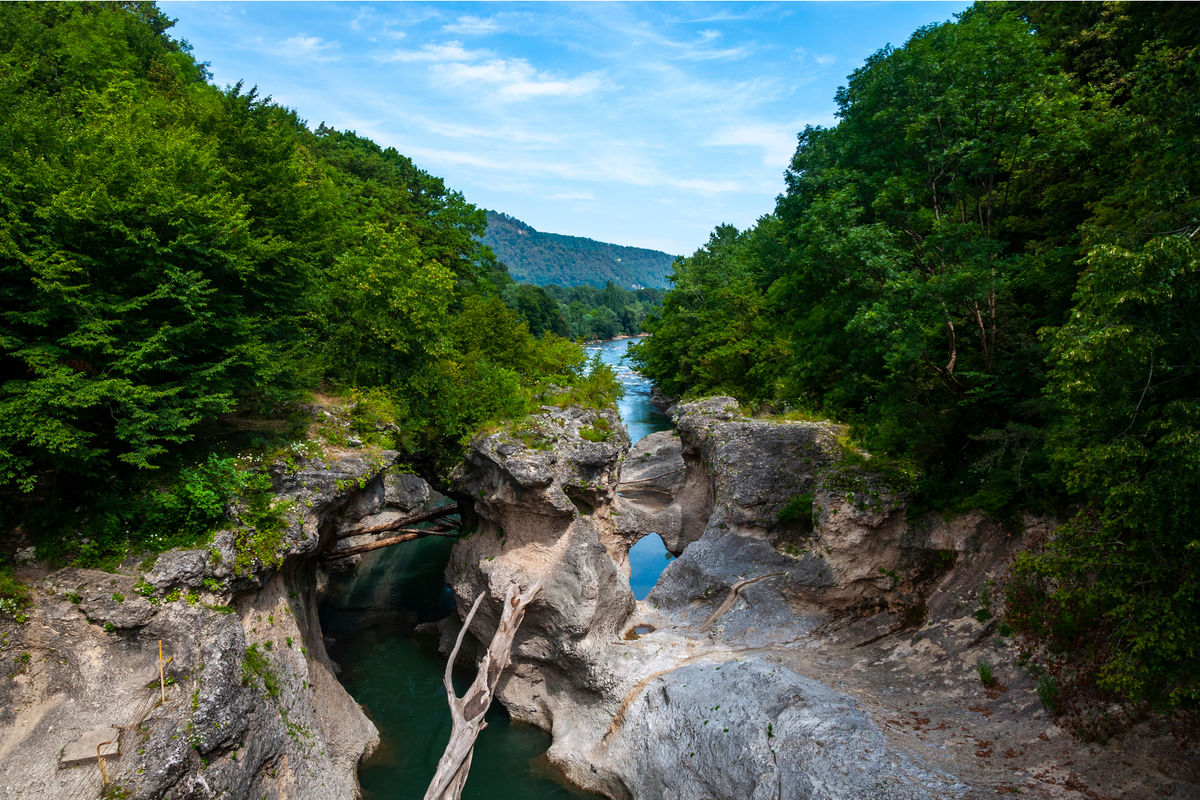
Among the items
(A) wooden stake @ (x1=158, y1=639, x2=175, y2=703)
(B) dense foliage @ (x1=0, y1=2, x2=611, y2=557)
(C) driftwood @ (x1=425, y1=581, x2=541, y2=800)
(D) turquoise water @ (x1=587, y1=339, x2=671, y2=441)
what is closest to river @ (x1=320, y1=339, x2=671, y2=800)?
(C) driftwood @ (x1=425, y1=581, x2=541, y2=800)

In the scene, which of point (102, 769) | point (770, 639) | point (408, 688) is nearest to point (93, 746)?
point (102, 769)

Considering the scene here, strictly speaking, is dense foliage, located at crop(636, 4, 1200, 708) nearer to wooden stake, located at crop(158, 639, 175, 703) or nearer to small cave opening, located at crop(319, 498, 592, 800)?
small cave opening, located at crop(319, 498, 592, 800)

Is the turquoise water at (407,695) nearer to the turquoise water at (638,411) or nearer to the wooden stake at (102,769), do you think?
the wooden stake at (102,769)

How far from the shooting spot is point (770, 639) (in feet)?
53.8

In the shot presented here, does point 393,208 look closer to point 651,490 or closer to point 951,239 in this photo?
point 651,490

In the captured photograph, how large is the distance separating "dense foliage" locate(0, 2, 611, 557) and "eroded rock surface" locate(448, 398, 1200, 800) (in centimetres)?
→ 415

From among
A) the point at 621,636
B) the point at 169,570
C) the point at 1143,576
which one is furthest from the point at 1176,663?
the point at 169,570

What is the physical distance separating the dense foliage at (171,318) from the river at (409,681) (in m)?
7.13

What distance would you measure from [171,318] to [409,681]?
1237cm

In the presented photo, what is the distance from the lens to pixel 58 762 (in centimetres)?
913

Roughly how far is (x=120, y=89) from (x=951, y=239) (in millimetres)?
25900

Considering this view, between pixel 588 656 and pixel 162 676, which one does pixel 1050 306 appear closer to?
pixel 588 656

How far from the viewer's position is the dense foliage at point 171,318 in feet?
33.7

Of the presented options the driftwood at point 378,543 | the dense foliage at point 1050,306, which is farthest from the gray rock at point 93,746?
the dense foliage at point 1050,306
